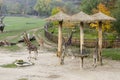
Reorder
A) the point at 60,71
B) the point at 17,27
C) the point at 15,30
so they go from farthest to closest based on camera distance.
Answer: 1. the point at 17,27
2. the point at 15,30
3. the point at 60,71

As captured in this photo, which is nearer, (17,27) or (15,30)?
(15,30)

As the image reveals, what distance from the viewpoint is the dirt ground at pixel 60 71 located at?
22.9m

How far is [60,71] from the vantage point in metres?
25.0

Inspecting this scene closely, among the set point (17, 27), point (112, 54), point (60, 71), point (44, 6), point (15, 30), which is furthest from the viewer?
point (44, 6)

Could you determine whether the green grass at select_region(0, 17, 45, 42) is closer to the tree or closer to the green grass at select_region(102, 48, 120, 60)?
the green grass at select_region(102, 48, 120, 60)

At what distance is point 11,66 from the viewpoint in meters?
26.9

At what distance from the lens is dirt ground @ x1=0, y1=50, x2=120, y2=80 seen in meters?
22.9

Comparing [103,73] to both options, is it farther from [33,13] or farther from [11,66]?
[33,13]

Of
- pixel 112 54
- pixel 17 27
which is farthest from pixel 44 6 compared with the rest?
pixel 112 54

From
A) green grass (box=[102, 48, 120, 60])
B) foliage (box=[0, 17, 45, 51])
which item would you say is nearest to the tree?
foliage (box=[0, 17, 45, 51])

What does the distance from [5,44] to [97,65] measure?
51.8 ft

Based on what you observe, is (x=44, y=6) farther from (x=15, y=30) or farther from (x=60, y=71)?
(x=60, y=71)

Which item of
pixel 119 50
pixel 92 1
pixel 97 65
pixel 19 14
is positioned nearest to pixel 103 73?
pixel 97 65

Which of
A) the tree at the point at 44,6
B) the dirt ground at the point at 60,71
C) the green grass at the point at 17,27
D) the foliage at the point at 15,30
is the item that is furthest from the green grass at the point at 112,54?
the tree at the point at 44,6
